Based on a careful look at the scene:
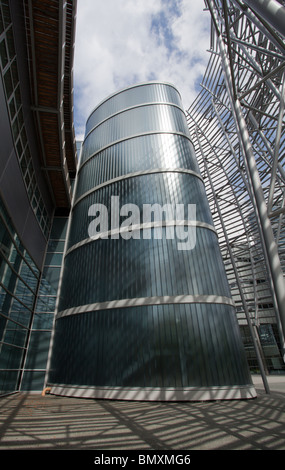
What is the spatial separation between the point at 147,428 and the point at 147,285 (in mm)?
7138

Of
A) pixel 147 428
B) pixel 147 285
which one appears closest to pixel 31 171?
pixel 147 285

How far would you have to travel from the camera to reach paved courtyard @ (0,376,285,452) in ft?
16.4

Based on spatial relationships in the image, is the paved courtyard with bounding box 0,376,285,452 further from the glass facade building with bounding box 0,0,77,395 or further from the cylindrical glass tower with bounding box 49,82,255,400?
the glass facade building with bounding box 0,0,77,395

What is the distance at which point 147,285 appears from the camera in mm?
12930

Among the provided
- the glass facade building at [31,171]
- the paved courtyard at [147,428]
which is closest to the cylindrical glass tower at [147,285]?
the paved courtyard at [147,428]

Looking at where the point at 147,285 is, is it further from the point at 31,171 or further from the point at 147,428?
the point at 31,171

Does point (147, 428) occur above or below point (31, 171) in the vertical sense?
below

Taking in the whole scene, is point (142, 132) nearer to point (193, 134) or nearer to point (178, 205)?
point (178, 205)

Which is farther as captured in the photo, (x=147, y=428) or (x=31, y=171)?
(x=31, y=171)

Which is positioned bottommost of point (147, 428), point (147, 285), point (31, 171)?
point (147, 428)

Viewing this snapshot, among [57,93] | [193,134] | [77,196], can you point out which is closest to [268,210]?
[57,93]

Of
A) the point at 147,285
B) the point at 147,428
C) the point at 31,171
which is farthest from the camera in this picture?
the point at 31,171

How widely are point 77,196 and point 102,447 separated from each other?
62.4 feet

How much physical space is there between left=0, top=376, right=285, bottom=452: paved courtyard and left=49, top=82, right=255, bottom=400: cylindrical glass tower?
6.53 ft
